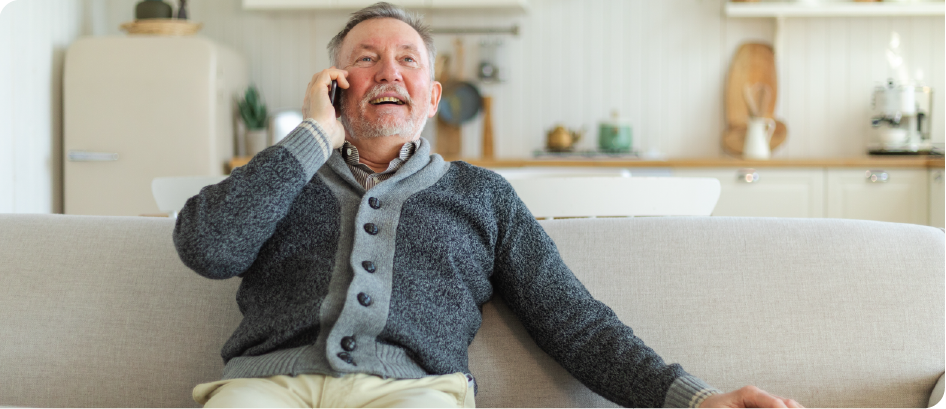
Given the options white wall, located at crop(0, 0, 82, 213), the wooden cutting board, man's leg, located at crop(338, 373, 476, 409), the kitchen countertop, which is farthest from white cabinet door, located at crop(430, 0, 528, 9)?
man's leg, located at crop(338, 373, 476, 409)

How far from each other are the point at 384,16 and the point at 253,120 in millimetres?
2658

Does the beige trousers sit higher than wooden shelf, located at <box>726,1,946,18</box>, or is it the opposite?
wooden shelf, located at <box>726,1,946,18</box>

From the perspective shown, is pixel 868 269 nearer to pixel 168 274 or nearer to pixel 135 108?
pixel 168 274

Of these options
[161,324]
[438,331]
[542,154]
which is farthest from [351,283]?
[542,154]

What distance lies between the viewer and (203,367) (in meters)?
1.32

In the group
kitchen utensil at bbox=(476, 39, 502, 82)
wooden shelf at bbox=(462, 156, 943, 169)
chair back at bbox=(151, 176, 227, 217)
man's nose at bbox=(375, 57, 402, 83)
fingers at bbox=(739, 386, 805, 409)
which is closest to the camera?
fingers at bbox=(739, 386, 805, 409)

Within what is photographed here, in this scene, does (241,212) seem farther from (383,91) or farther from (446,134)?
(446,134)

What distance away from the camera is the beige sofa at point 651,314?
127 centimetres

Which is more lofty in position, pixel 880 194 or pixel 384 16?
pixel 384 16

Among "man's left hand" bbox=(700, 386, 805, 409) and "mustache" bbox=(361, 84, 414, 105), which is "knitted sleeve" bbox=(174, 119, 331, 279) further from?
"man's left hand" bbox=(700, 386, 805, 409)

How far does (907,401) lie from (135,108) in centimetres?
338

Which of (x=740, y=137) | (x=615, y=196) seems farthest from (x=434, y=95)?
(x=740, y=137)

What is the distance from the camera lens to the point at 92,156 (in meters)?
3.63

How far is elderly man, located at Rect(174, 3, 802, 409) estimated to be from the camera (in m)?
1.09
